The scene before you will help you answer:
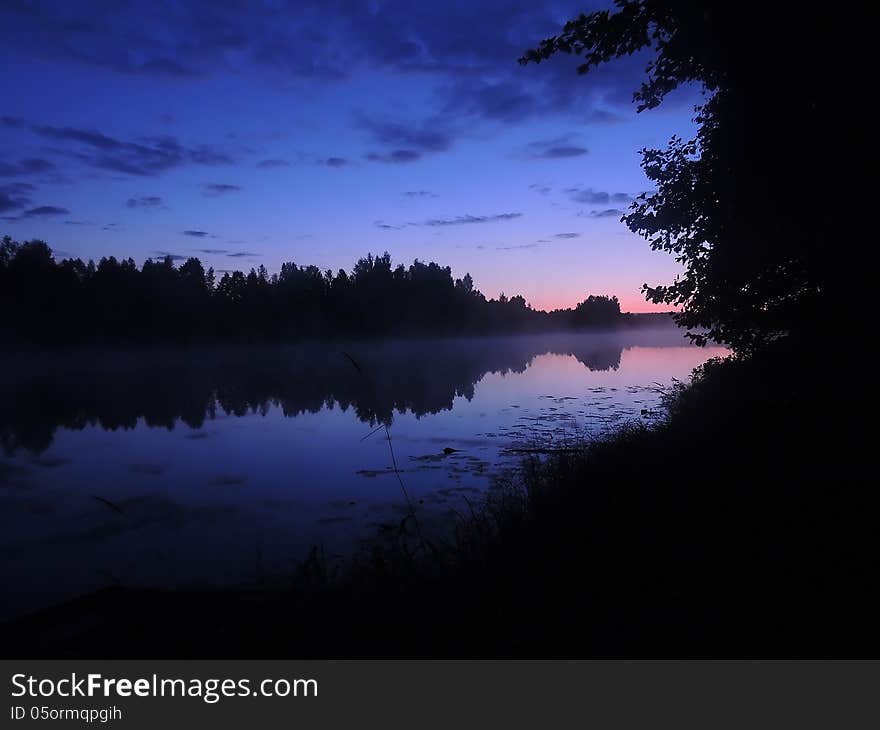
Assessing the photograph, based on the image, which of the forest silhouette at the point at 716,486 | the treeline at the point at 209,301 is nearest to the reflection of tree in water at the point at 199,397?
the forest silhouette at the point at 716,486

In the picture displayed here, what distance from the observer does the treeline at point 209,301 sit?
2827 inches

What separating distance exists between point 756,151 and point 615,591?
670 cm

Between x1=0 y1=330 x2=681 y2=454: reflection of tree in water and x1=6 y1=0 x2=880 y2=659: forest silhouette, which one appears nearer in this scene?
x1=6 y1=0 x2=880 y2=659: forest silhouette

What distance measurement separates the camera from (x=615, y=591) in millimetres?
4816

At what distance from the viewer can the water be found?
9.02 metres

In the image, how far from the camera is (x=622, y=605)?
4543mm

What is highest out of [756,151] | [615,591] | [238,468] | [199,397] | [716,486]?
[756,151]

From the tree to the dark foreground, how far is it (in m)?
2.34

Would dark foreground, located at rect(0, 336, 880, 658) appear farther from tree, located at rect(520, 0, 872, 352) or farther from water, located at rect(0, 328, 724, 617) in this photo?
tree, located at rect(520, 0, 872, 352)

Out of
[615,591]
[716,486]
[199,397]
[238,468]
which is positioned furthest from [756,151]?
[199,397]

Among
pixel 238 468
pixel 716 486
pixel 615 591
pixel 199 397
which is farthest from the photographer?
pixel 199 397

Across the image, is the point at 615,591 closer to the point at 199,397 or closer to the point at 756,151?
the point at 756,151

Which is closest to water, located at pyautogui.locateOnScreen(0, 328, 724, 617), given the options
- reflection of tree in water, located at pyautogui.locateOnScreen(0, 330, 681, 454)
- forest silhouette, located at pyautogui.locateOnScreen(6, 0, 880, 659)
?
reflection of tree in water, located at pyautogui.locateOnScreen(0, 330, 681, 454)
